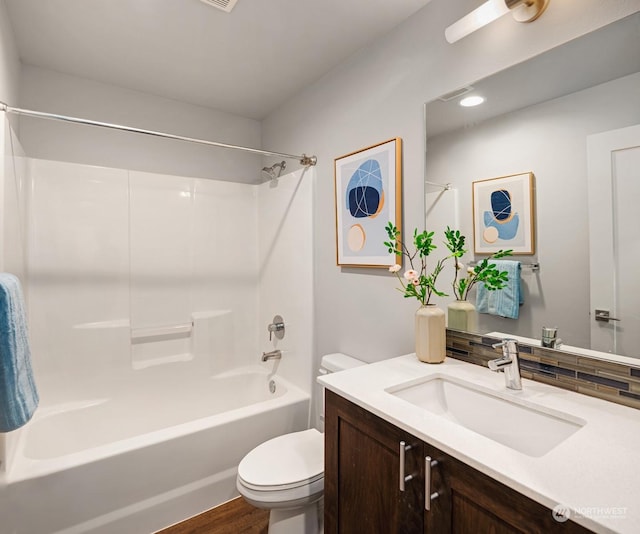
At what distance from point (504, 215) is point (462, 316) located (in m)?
0.45

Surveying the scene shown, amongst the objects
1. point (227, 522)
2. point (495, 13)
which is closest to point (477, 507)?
point (495, 13)

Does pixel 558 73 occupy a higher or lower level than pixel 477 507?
higher

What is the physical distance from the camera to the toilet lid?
4.80 ft

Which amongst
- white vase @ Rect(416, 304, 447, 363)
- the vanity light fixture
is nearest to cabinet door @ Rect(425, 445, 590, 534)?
white vase @ Rect(416, 304, 447, 363)

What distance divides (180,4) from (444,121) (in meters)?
1.31

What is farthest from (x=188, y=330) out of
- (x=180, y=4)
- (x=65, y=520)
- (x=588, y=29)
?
(x=588, y=29)

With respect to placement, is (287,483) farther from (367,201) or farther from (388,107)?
(388,107)

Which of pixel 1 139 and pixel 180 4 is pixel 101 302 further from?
pixel 180 4

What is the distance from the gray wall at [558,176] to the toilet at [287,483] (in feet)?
3.27

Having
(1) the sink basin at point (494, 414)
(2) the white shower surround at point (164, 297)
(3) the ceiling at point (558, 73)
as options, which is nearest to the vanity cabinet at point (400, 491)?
(1) the sink basin at point (494, 414)

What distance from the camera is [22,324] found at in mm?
1324

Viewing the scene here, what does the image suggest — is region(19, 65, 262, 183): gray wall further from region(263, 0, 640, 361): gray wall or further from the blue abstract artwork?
the blue abstract artwork

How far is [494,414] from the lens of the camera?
1.16 meters

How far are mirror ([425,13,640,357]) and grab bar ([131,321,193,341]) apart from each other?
207cm
